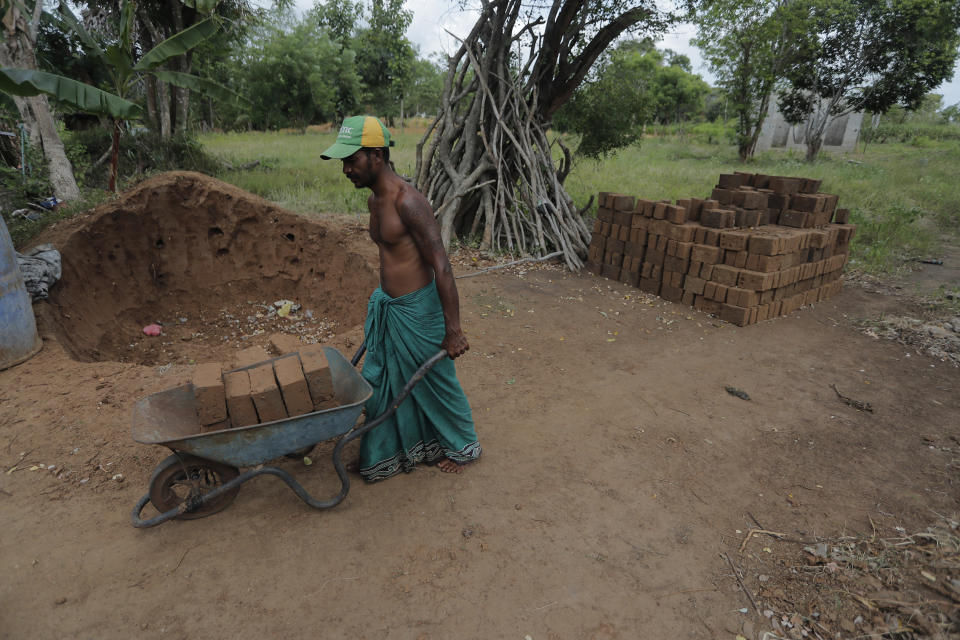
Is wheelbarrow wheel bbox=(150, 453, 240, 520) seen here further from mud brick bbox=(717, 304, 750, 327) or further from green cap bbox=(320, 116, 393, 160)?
mud brick bbox=(717, 304, 750, 327)

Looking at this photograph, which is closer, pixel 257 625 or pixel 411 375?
pixel 257 625

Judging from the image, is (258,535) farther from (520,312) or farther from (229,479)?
(520,312)

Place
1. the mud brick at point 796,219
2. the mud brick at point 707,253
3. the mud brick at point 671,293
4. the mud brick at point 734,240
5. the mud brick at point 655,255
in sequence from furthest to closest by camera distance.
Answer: the mud brick at point 796,219, the mud brick at point 655,255, the mud brick at point 671,293, the mud brick at point 707,253, the mud brick at point 734,240

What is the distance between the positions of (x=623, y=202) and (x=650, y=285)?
3.84 ft

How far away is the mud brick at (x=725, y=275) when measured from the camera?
5.82 m

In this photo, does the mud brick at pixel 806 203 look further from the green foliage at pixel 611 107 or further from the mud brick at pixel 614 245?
the green foliage at pixel 611 107

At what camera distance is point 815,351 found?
17.2 feet

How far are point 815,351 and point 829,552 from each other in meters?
3.18

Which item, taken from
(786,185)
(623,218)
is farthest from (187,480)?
(786,185)

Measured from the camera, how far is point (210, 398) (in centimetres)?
237

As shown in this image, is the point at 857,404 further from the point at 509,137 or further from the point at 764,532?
the point at 509,137

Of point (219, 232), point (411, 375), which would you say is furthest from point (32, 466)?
point (219, 232)

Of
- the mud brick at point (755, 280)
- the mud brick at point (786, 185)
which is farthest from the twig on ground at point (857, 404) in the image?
the mud brick at point (786, 185)

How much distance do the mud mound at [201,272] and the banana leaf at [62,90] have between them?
80 cm
